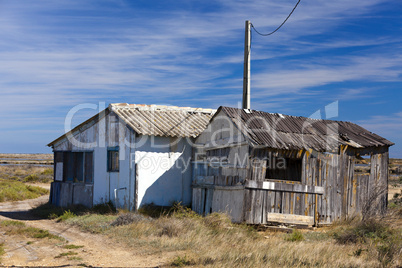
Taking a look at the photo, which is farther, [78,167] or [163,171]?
[78,167]

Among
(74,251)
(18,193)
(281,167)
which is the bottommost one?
(18,193)

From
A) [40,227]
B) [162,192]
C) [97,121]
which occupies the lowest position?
[40,227]

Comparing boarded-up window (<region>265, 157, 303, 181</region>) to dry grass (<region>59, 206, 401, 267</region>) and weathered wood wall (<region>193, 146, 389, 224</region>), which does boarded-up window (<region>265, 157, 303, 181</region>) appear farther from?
dry grass (<region>59, 206, 401, 267</region>)

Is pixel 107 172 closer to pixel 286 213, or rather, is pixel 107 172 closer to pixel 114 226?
pixel 114 226

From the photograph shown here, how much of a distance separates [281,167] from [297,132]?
1.30 m

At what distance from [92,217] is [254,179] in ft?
18.0

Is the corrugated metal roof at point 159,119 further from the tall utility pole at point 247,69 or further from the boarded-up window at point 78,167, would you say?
the tall utility pole at point 247,69

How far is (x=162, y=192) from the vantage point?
48.9ft

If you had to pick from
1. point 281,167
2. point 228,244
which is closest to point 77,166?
point 281,167

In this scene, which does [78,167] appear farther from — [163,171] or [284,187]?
[284,187]

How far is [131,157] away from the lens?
14.4 m

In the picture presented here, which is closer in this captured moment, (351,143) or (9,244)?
(9,244)

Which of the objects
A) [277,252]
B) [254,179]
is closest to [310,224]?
[254,179]

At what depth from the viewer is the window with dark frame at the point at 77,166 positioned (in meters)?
16.3
